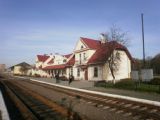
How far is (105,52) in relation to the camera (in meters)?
41.3

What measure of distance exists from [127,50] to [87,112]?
106 ft

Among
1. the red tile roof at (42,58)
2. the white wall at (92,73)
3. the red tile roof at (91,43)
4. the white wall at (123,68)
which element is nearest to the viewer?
the white wall at (92,73)

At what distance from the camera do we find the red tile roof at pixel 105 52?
126ft

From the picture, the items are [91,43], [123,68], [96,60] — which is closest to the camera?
[96,60]

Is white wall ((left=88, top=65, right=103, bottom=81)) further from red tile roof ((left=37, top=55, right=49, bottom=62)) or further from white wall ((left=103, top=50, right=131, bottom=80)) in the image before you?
red tile roof ((left=37, top=55, right=49, bottom=62))

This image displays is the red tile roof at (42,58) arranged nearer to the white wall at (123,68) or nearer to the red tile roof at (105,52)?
the red tile roof at (105,52)

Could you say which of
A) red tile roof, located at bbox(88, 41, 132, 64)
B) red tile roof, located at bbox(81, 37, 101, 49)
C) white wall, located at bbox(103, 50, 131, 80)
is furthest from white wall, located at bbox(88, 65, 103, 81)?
red tile roof, located at bbox(81, 37, 101, 49)

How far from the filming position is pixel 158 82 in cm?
2739

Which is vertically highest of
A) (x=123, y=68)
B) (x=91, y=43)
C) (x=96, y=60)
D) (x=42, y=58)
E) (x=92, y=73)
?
(x=42, y=58)

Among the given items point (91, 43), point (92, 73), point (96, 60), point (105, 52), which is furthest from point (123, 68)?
point (91, 43)

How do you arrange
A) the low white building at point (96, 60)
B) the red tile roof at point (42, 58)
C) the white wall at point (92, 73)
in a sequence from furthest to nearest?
the red tile roof at point (42, 58)
the white wall at point (92, 73)
the low white building at point (96, 60)

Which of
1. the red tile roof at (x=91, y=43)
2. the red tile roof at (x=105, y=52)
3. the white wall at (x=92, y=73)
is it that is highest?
the red tile roof at (x=91, y=43)

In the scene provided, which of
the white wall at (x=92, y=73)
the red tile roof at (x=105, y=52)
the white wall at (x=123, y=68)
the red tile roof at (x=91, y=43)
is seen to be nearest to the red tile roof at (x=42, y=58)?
the red tile roof at (x=91, y=43)

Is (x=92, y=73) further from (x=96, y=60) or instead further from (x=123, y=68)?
(x=123, y=68)
